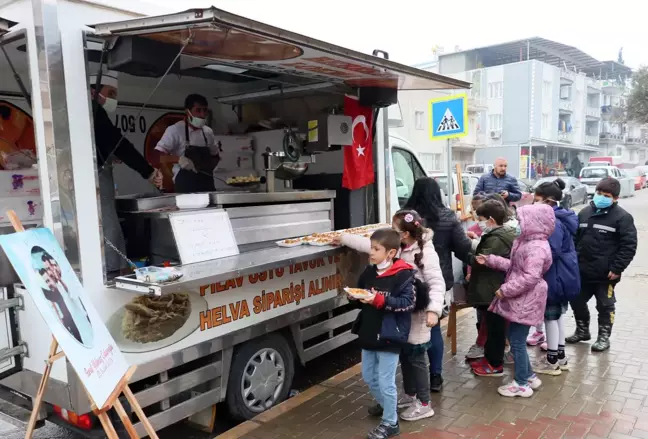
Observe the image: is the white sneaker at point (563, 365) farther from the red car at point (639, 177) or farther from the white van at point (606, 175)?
the red car at point (639, 177)

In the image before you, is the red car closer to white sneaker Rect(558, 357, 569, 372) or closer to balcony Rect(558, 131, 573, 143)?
balcony Rect(558, 131, 573, 143)

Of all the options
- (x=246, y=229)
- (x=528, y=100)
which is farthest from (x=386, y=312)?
(x=528, y=100)

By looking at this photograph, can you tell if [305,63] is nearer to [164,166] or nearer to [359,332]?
[359,332]

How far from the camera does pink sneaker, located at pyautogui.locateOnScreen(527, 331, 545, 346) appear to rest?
5.13 m

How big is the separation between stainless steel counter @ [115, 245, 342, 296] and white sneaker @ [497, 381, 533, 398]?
1716mm

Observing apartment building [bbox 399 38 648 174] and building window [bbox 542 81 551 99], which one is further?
building window [bbox 542 81 551 99]

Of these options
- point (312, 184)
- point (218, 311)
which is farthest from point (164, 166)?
point (218, 311)

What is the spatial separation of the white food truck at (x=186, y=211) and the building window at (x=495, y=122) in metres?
37.3

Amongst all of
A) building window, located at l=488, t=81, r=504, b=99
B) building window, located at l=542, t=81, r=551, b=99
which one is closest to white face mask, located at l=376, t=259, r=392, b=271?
building window, located at l=488, t=81, r=504, b=99

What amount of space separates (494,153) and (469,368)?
3776cm

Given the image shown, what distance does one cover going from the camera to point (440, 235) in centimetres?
418

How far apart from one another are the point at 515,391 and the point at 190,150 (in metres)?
3.63

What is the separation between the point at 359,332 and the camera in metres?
3.36

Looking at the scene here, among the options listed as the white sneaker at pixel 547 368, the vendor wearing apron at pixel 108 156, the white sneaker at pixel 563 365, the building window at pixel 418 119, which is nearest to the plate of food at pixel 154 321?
the vendor wearing apron at pixel 108 156
